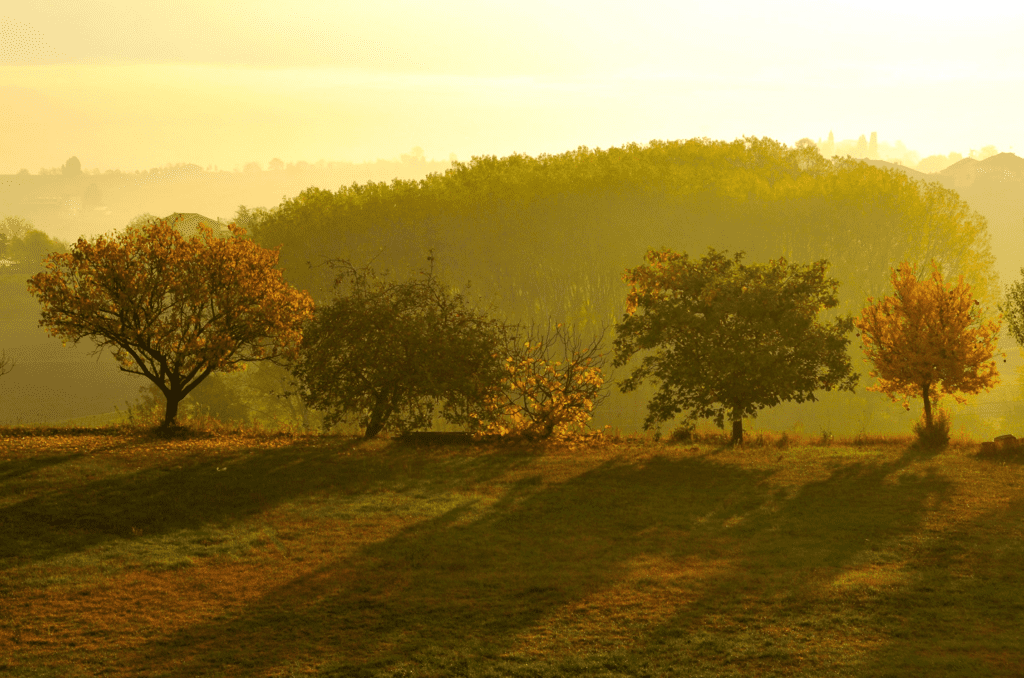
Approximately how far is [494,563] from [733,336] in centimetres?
1548

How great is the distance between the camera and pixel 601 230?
55188 millimetres

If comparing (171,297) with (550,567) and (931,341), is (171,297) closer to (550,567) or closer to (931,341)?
(550,567)

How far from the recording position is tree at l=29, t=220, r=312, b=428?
2466cm

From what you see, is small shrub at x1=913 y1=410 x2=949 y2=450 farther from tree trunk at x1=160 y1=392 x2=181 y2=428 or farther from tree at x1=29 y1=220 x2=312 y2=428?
tree trunk at x1=160 y1=392 x2=181 y2=428

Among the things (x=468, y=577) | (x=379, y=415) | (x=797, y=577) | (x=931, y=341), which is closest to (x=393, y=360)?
(x=379, y=415)

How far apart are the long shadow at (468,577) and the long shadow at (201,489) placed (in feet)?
11.0

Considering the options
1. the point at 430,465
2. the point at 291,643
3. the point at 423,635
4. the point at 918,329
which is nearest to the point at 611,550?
the point at 423,635

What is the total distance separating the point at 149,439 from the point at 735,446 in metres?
18.1

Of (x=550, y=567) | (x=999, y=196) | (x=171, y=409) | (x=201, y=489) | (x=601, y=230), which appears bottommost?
(x=550, y=567)

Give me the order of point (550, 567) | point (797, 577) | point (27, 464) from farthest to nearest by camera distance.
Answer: point (27, 464)
point (550, 567)
point (797, 577)

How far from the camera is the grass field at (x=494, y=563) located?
1151 cm

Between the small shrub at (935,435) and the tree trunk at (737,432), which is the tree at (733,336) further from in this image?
the small shrub at (935,435)

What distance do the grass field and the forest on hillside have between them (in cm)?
2858

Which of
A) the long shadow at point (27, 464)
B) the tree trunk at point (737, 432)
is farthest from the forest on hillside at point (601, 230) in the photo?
the long shadow at point (27, 464)
